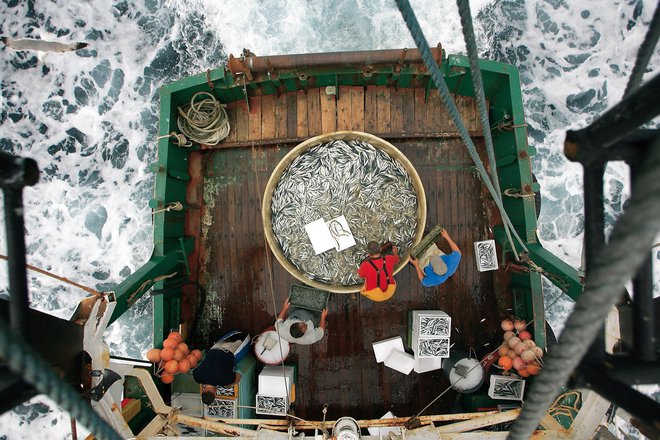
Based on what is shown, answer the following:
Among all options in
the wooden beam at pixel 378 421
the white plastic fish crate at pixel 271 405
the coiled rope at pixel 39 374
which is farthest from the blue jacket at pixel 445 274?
the coiled rope at pixel 39 374

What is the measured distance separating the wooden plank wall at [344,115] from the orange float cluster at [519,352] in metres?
2.53

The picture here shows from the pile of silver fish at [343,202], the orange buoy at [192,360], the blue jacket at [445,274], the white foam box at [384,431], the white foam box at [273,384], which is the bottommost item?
the white foam box at [384,431]

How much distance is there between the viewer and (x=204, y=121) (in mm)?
5445

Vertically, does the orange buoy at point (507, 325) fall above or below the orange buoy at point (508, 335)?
above

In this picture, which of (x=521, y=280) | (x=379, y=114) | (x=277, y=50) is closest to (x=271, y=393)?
(x=521, y=280)

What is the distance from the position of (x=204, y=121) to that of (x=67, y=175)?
5.78m

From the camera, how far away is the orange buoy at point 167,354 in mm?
4886

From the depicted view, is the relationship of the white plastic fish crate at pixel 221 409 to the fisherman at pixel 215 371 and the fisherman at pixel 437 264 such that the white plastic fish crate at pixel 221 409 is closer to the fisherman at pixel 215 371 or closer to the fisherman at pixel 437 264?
the fisherman at pixel 215 371

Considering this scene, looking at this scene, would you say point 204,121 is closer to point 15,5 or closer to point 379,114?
point 379,114

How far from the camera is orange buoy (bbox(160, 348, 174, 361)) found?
4886 millimetres

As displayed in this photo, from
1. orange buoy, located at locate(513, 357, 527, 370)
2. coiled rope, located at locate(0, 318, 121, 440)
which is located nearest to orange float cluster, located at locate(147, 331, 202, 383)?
coiled rope, located at locate(0, 318, 121, 440)

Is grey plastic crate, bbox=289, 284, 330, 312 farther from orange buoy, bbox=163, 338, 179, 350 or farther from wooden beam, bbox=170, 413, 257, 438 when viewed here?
wooden beam, bbox=170, 413, 257, 438

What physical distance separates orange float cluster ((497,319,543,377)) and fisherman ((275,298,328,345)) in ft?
7.20

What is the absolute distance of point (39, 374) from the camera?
1.47 m
